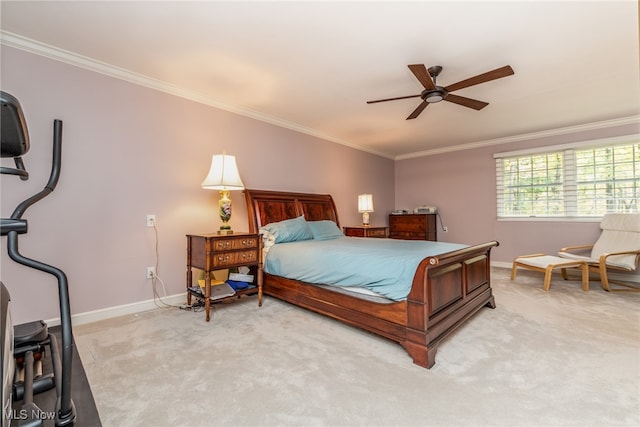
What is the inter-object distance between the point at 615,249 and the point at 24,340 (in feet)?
19.4

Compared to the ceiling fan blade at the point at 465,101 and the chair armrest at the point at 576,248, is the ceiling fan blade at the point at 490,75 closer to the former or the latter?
the ceiling fan blade at the point at 465,101

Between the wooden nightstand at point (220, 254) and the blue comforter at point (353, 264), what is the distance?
0.84 feet

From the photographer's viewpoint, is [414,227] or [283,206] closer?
[283,206]

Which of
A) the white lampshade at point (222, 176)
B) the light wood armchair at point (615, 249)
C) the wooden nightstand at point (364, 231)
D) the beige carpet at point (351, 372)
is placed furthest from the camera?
the wooden nightstand at point (364, 231)

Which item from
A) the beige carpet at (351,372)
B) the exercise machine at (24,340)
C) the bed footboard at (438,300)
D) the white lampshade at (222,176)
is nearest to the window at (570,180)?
the beige carpet at (351,372)

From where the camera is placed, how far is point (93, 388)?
157 centimetres

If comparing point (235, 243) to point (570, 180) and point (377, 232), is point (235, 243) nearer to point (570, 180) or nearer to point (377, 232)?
point (377, 232)

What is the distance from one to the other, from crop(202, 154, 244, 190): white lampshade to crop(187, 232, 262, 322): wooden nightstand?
0.49 metres

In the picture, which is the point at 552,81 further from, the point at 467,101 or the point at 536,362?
the point at 536,362

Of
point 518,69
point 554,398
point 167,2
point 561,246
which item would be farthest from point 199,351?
point 561,246

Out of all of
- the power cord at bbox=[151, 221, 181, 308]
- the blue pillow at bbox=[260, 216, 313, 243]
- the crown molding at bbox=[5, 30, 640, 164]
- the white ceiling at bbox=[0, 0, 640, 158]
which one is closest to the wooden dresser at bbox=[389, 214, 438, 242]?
the crown molding at bbox=[5, 30, 640, 164]

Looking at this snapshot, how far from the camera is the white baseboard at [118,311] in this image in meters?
2.44

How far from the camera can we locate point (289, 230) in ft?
11.1

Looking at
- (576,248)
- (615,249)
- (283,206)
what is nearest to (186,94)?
(283,206)
